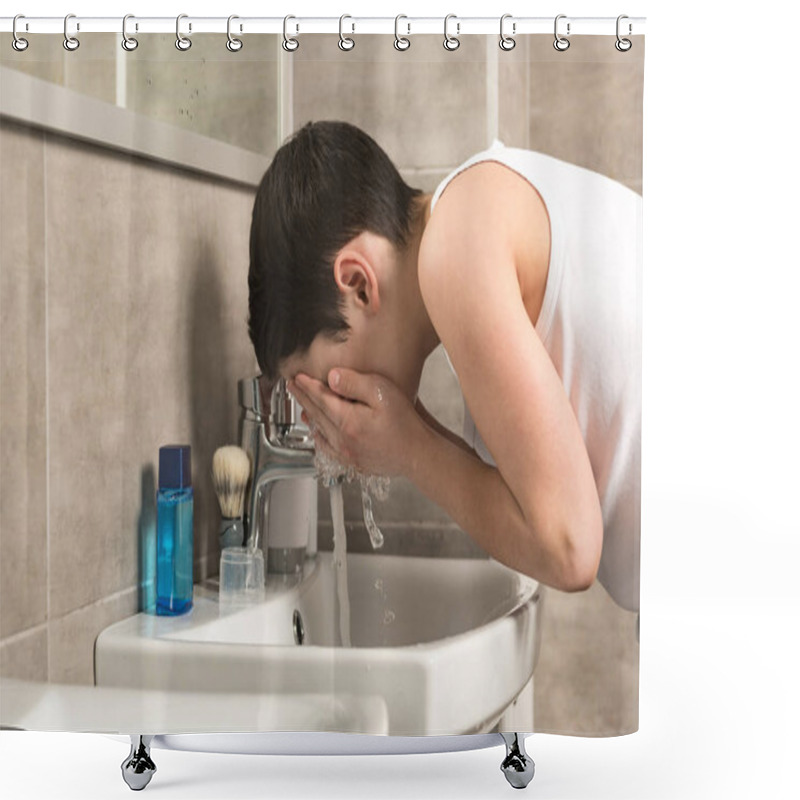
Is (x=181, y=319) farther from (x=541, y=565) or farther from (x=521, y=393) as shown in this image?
(x=541, y=565)

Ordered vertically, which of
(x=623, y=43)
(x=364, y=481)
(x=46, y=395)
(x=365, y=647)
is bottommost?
(x=365, y=647)

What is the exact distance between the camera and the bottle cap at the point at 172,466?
4.83 ft

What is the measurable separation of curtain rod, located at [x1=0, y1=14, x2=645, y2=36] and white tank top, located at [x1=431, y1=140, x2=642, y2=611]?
0.15m

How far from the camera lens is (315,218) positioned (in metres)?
1.44

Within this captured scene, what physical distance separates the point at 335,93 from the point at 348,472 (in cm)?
47

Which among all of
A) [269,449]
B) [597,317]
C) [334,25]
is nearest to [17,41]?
[334,25]

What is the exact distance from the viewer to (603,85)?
55.9 inches

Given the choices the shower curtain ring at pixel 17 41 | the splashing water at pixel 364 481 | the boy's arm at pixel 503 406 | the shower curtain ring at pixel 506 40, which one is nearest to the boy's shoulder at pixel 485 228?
the boy's arm at pixel 503 406

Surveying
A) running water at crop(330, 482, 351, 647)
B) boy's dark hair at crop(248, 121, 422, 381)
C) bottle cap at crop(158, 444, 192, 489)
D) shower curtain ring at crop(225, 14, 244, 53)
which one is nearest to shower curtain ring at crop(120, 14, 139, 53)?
shower curtain ring at crop(225, 14, 244, 53)

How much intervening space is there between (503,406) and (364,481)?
0.20m

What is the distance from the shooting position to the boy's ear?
1.43m

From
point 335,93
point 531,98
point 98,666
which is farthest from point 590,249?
point 98,666

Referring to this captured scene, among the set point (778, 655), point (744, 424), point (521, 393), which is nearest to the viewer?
point (521, 393)

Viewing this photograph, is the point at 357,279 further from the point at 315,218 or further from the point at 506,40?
the point at 506,40
